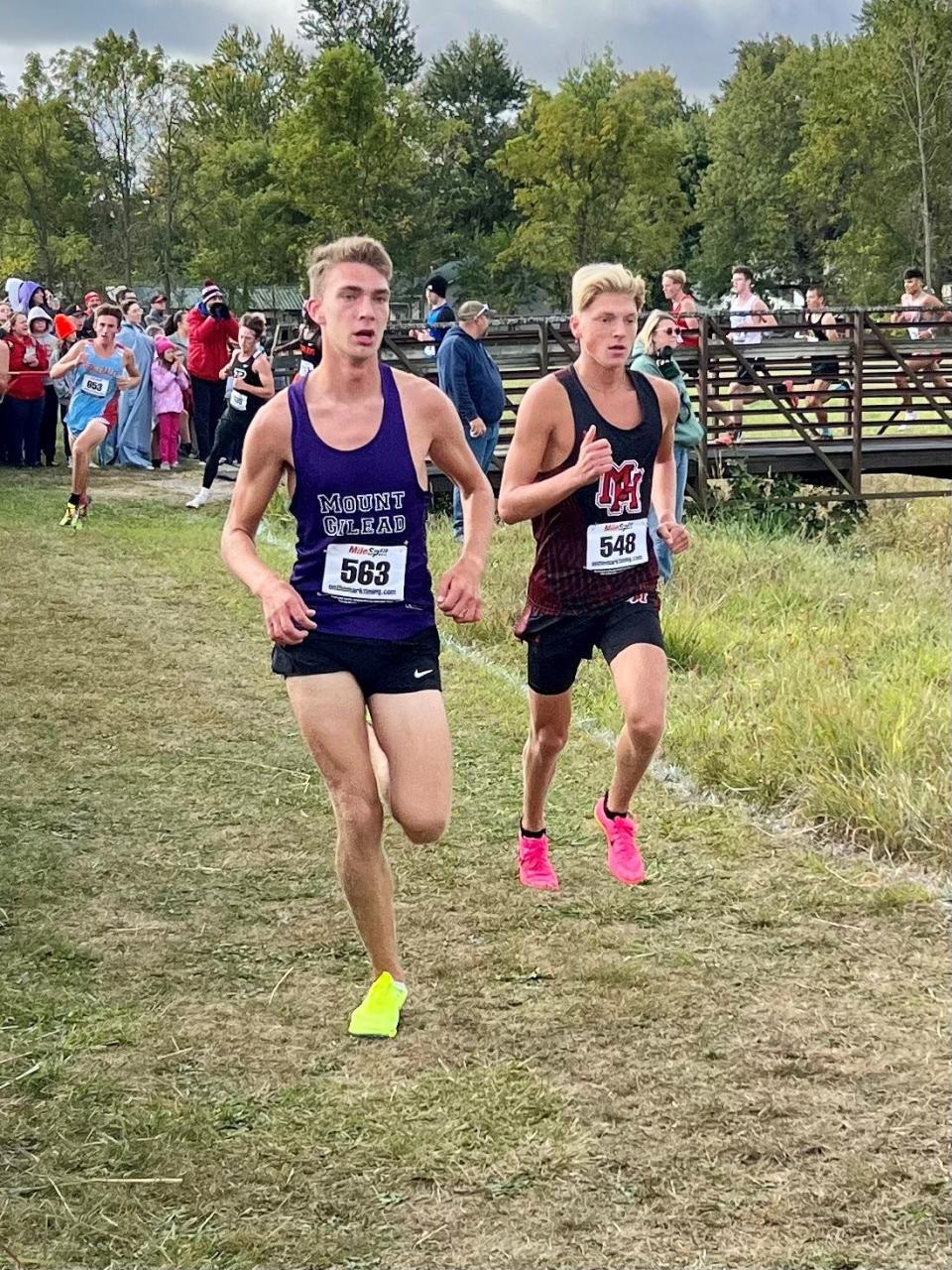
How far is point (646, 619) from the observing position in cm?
538

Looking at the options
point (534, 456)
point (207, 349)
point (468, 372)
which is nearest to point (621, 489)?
point (534, 456)

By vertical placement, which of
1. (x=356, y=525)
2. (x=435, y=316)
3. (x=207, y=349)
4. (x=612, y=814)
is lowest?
(x=612, y=814)

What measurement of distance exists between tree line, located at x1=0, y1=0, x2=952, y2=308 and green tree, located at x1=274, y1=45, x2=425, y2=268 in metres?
0.09

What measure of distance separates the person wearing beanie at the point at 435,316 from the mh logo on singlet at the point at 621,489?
11.8 m

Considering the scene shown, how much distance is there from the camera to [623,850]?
5570mm

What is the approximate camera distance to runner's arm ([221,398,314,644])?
13.7 feet

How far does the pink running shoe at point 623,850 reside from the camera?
552cm

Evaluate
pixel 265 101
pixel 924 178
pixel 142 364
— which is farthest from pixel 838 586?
pixel 265 101

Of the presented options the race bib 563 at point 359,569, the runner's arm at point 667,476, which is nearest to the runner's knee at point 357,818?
the race bib 563 at point 359,569

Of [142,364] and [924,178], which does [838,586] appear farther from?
[924,178]

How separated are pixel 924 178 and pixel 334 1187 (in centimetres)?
4876

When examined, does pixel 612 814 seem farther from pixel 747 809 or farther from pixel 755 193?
pixel 755 193

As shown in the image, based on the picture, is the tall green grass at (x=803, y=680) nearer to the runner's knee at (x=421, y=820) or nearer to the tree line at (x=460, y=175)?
the runner's knee at (x=421, y=820)

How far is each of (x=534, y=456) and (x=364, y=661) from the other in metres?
1.29
